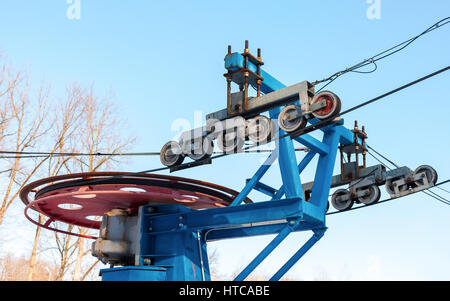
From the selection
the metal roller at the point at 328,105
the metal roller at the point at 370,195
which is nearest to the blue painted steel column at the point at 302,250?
the metal roller at the point at 370,195

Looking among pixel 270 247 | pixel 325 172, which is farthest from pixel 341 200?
pixel 270 247

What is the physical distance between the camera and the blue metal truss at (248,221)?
10945 mm

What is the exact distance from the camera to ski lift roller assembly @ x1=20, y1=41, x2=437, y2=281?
35.1 ft

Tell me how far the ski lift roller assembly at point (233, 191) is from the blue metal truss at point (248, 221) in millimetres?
22

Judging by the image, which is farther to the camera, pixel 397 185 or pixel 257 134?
pixel 397 185

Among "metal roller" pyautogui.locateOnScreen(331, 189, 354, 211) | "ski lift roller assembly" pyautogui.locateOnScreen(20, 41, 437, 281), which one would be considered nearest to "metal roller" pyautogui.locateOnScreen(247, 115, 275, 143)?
"ski lift roller assembly" pyautogui.locateOnScreen(20, 41, 437, 281)

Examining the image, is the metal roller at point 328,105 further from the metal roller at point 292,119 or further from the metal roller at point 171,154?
the metal roller at point 171,154

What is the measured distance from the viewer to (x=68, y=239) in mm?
25125

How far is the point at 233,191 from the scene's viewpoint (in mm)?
13109

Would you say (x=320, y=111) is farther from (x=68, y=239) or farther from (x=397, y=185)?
(x=68, y=239)

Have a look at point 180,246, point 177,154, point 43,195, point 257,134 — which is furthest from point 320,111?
point 43,195

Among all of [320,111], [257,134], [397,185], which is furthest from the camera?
[397,185]
